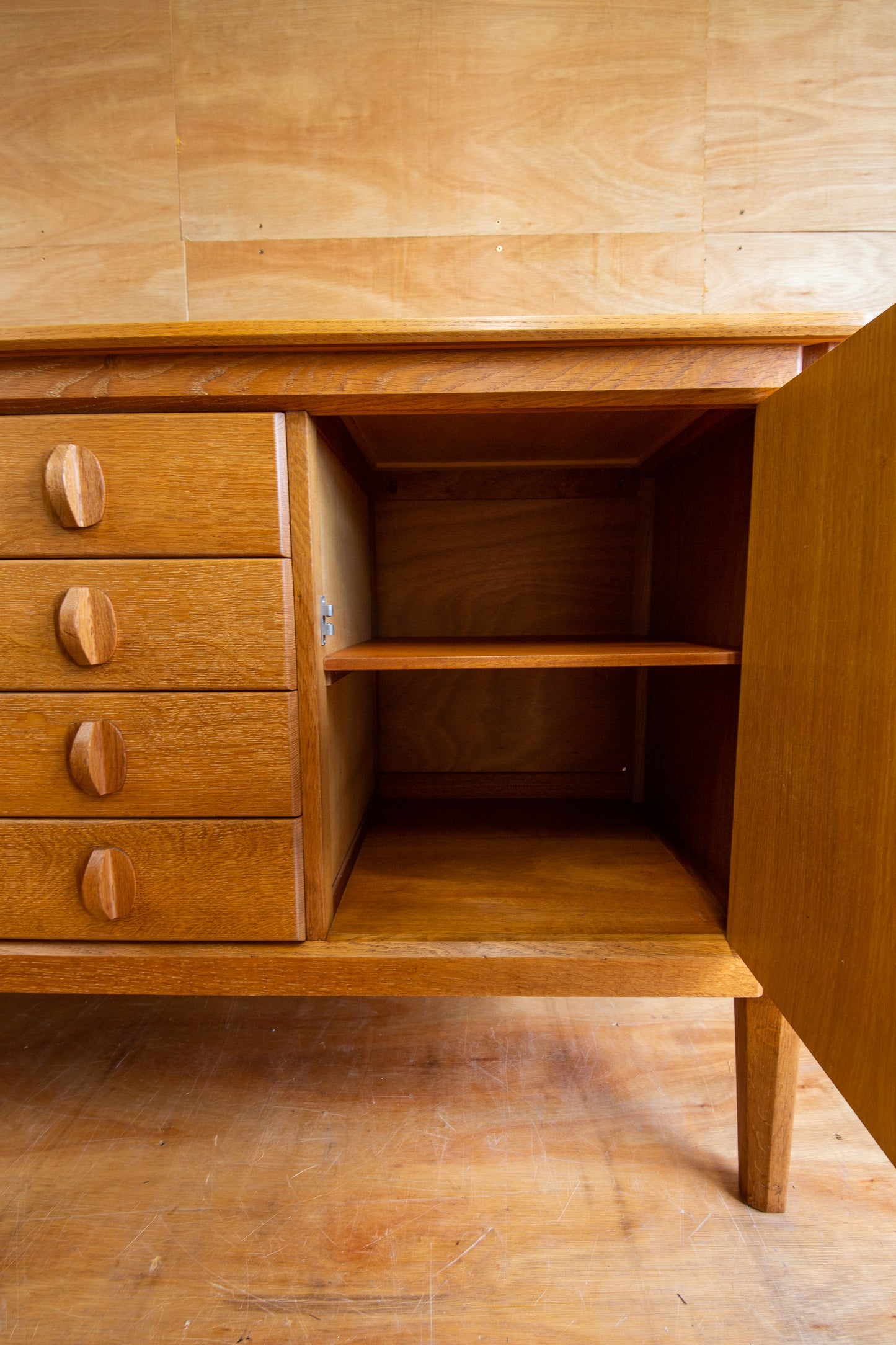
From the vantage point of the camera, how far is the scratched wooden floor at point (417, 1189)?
0.50 m

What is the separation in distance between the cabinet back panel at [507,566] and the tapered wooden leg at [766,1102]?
0.57m

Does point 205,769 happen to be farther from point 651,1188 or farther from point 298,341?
point 651,1188

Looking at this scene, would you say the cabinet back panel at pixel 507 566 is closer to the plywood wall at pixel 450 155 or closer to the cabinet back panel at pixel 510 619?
the cabinet back panel at pixel 510 619

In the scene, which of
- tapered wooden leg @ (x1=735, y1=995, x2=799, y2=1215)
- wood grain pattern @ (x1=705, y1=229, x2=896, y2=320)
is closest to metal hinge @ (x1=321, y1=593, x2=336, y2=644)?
tapered wooden leg @ (x1=735, y1=995, x2=799, y2=1215)

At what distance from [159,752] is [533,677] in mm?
607

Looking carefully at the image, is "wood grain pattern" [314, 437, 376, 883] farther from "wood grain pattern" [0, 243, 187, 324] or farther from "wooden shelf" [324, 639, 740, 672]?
"wood grain pattern" [0, 243, 187, 324]

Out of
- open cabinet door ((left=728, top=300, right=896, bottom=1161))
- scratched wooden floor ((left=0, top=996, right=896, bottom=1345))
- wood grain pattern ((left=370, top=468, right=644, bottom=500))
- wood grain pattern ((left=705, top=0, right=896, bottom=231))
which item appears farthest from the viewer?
wood grain pattern ((left=370, top=468, right=644, bottom=500))

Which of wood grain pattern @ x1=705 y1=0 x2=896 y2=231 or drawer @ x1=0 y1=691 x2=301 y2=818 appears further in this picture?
wood grain pattern @ x1=705 y1=0 x2=896 y2=231

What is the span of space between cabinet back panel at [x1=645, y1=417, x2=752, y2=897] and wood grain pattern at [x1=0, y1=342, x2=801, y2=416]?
0.11 metres

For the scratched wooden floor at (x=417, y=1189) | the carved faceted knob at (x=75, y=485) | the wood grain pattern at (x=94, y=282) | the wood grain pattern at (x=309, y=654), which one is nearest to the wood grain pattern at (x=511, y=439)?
the wood grain pattern at (x=309, y=654)

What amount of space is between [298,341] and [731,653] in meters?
0.47

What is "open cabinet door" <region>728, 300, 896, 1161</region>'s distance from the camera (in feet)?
1.17

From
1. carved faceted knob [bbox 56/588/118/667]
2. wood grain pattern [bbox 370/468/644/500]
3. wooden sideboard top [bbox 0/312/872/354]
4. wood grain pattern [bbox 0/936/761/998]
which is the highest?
wooden sideboard top [bbox 0/312/872/354]

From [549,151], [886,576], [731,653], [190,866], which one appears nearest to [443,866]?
[190,866]
